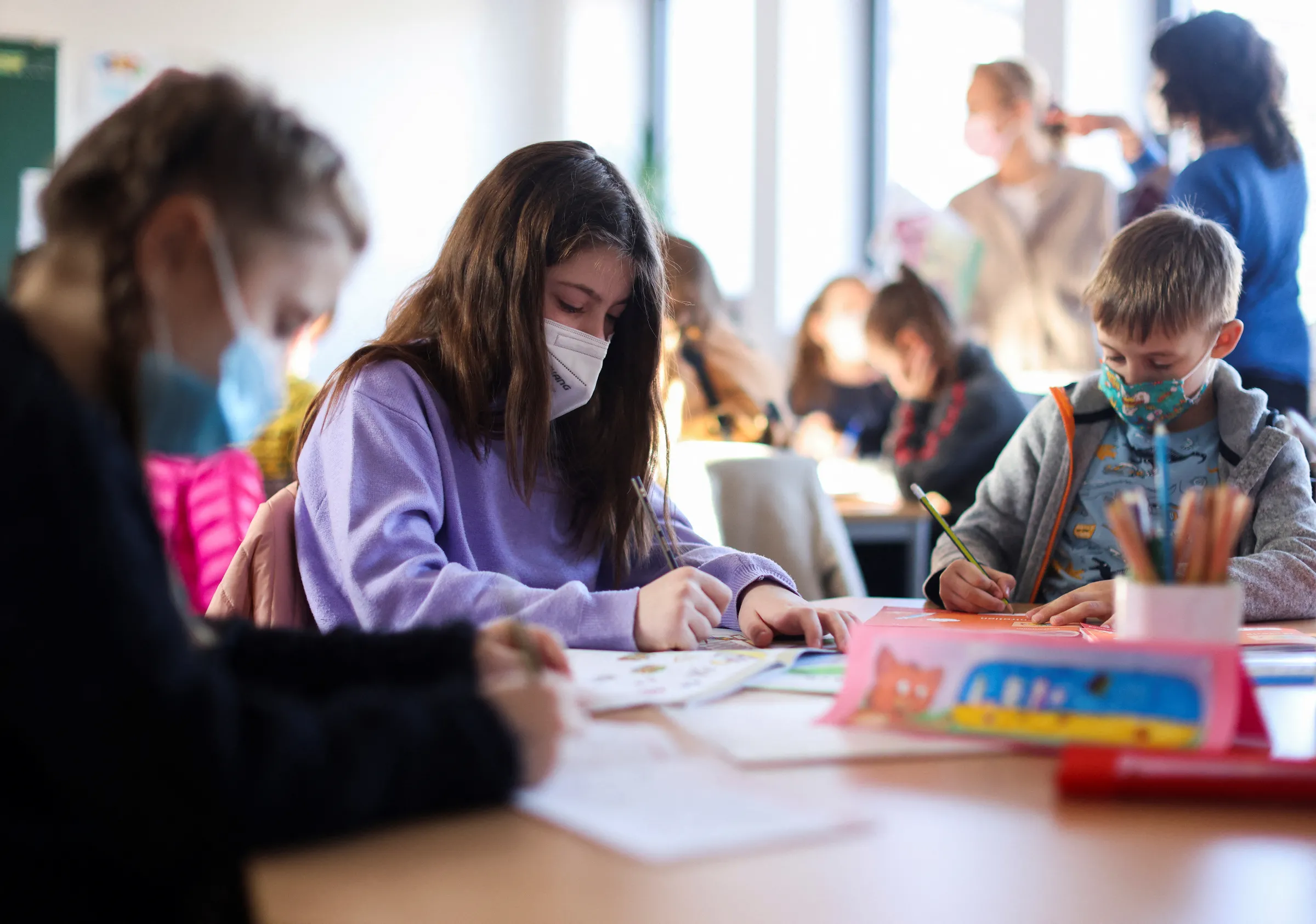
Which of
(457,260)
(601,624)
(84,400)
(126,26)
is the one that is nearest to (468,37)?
(126,26)

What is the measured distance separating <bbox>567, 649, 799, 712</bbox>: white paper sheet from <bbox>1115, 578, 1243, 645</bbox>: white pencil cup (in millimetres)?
294

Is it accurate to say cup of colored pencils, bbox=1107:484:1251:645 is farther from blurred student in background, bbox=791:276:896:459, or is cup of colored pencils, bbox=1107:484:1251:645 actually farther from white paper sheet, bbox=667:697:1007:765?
blurred student in background, bbox=791:276:896:459

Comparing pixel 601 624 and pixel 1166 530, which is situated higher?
pixel 1166 530

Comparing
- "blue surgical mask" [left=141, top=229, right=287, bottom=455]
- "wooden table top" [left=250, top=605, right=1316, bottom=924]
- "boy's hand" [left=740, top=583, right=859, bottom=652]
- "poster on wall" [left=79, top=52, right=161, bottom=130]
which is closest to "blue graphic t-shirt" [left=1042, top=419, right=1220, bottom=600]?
"boy's hand" [left=740, top=583, right=859, bottom=652]

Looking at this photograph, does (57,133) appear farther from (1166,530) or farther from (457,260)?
(1166,530)

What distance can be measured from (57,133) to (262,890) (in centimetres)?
591

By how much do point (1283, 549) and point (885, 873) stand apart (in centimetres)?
113

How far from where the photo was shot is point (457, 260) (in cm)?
141

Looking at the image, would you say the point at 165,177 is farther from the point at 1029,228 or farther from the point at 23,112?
the point at 23,112

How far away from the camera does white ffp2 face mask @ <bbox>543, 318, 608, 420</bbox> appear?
1389 millimetres

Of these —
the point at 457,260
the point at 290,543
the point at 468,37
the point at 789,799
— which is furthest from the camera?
the point at 468,37

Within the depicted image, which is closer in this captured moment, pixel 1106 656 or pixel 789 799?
pixel 789 799

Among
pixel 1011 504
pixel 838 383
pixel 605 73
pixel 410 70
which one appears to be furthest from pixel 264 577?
pixel 605 73

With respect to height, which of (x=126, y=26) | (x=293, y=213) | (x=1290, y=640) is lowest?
(x=1290, y=640)
